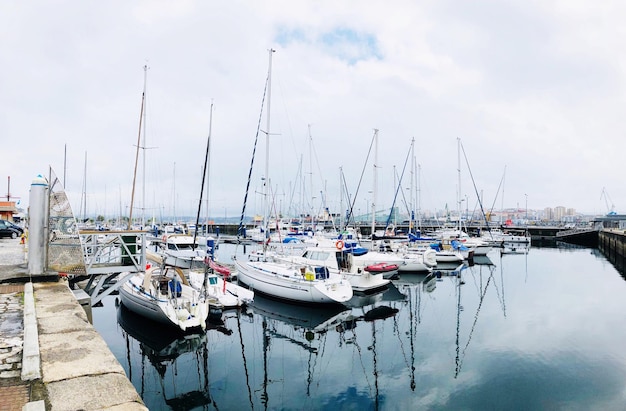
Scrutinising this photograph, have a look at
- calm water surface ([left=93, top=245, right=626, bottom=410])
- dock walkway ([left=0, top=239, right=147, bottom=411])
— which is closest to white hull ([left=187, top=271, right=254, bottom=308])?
calm water surface ([left=93, top=245, right=626, bottom=410])

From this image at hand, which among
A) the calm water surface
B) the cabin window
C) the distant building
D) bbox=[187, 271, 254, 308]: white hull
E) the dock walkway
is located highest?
the distant building

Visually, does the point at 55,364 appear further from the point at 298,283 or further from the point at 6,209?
the point at 6,209

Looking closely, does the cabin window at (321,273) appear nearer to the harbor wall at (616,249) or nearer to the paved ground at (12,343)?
the paved ground at (12,343)

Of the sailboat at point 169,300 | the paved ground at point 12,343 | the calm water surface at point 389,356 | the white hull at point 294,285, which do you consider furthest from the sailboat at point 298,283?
the paved ground at point 12,343

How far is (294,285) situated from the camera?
20.5m

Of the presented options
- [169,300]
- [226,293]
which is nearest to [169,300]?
[169,300]

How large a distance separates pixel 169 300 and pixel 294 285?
23.5 feet

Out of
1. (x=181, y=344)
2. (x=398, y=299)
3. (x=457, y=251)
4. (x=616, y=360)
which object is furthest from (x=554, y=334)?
(x=457, y=251)

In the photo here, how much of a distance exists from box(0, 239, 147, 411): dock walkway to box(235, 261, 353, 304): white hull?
12.6 meters

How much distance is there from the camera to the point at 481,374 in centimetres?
1247

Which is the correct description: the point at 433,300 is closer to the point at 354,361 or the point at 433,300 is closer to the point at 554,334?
the point at 554,334

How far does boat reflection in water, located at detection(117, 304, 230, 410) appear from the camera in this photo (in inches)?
419

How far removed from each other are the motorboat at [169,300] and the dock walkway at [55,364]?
6178 millimetres

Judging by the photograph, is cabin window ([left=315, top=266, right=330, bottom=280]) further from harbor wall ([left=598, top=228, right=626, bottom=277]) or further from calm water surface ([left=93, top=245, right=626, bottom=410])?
harbor wall ([left=598, top=228, right=626, bottom=277])
